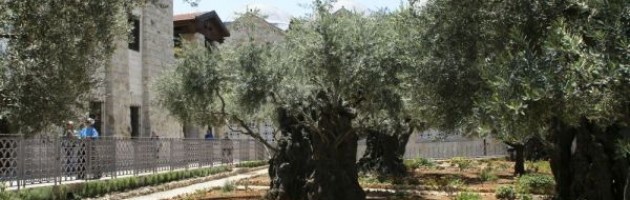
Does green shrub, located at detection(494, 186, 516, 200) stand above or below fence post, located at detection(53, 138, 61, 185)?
below

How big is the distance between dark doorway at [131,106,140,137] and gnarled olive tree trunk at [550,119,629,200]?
→ 69.2ft

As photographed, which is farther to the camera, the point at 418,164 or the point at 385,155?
the point at 418,164

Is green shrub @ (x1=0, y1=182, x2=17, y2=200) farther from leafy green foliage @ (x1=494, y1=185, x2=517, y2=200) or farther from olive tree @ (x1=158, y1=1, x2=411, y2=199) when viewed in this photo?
leafy green foliage @ (x1=494, y1=185, x2=517, y2=200)

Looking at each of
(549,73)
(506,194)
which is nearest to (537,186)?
(506,194)

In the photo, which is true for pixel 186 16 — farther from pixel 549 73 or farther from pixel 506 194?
pixel 549 73

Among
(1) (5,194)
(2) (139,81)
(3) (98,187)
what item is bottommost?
(3) (98,187)

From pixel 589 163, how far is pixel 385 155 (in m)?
12.3

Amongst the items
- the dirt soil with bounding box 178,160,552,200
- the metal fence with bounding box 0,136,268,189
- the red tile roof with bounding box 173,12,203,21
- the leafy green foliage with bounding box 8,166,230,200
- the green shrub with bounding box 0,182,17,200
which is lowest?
the dirt soil with bounding box 178,160,552,200

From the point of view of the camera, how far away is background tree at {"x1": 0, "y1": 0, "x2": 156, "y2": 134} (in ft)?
26.7

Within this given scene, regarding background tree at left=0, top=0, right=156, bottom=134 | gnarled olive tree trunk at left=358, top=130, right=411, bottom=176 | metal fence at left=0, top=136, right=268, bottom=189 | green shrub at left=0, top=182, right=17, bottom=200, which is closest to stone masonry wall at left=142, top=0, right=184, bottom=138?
metal fence at left=0, top=136, right=268, bottom=189

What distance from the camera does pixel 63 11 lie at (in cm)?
837

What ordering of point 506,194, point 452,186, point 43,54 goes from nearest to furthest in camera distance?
1. point 43,54
2. point 506,194
3. point 452,186

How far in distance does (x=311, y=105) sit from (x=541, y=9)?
272 inches

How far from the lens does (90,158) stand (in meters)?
16.5
